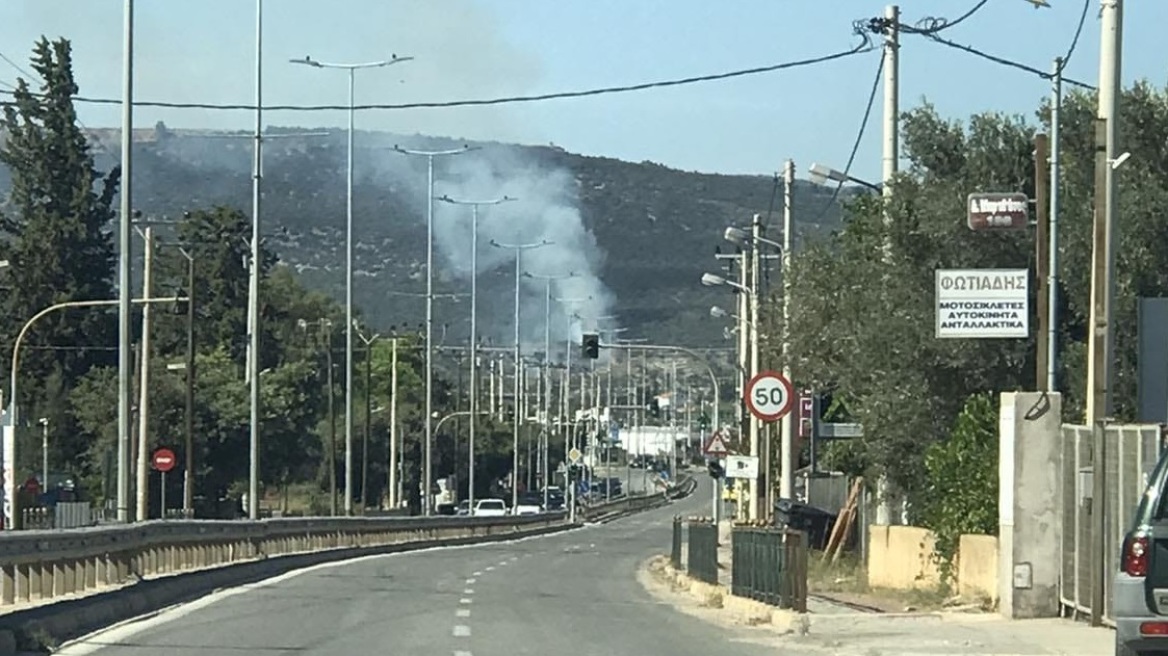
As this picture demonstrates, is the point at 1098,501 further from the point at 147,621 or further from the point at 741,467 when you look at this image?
the point at 741,467

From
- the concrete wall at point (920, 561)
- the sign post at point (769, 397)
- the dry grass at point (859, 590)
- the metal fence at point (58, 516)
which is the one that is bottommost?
the metal fence at point (58, 516)

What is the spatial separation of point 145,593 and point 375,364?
13939 centimetres

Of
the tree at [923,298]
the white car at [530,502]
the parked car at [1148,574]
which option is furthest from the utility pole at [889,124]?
the white car at [530,502]

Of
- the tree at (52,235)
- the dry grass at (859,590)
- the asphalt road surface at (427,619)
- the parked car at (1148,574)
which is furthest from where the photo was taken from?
the tree at (52,235)

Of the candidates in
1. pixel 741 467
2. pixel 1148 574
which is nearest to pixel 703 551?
pixel 741 467

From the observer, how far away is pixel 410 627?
80.7ft

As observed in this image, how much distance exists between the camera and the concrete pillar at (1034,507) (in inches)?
974

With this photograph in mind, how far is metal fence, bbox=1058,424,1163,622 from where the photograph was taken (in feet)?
72.1

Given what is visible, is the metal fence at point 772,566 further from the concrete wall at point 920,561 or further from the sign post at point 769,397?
the concrete wall at point 920,561

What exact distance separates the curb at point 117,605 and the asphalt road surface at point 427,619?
0.35 m

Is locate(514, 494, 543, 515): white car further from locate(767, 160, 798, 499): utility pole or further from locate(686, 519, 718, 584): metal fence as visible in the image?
locate(686, 519, 718, 584): metal fence

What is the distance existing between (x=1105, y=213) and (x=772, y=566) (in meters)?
6.59

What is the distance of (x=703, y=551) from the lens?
120 feet

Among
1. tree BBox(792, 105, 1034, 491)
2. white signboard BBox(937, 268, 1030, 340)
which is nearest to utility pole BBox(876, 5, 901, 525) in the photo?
tree BBox(792, 105, 1034, 491)
